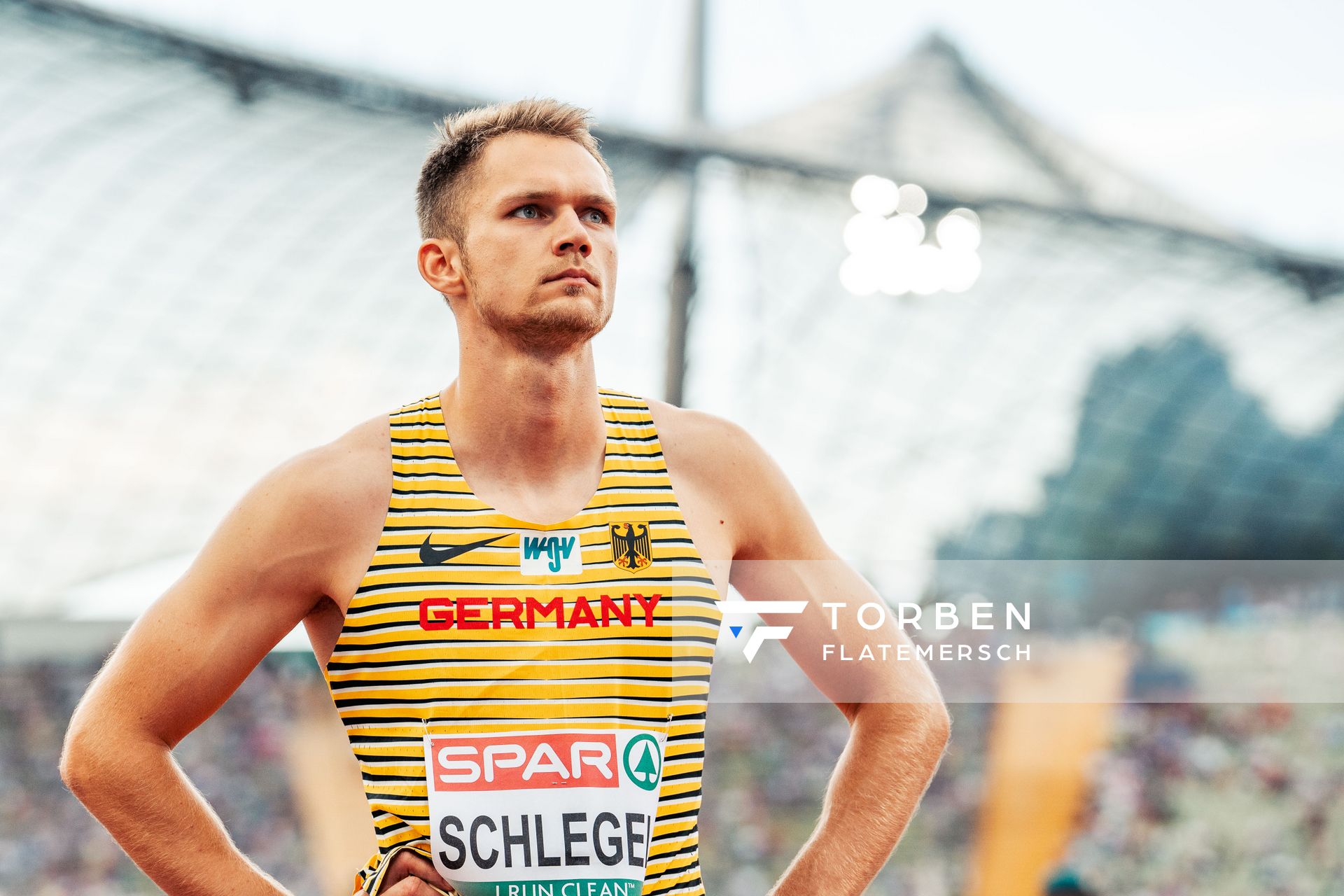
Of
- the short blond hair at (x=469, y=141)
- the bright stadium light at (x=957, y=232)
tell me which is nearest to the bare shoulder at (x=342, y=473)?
the short blond hair at (x=469, y=141)

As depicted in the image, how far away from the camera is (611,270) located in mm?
2072

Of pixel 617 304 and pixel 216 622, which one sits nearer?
pixel 216 622

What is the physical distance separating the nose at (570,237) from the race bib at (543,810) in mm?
760

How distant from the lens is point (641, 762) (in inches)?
76.2

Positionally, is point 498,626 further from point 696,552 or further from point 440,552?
point 696,552

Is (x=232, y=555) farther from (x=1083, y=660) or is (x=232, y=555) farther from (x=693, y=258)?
(x=1083, y=660)

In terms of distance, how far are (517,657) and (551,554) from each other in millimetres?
172

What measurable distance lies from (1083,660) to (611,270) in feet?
48.1

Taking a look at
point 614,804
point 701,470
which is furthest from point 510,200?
point 614,804

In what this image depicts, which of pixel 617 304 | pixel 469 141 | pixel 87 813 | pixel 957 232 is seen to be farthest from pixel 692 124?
pixel 87 813

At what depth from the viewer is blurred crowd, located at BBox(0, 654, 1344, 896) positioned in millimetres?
13547

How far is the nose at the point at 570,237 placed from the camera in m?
1.98

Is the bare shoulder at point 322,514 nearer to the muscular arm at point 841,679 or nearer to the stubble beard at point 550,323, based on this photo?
the stubble beard at point 550,323
